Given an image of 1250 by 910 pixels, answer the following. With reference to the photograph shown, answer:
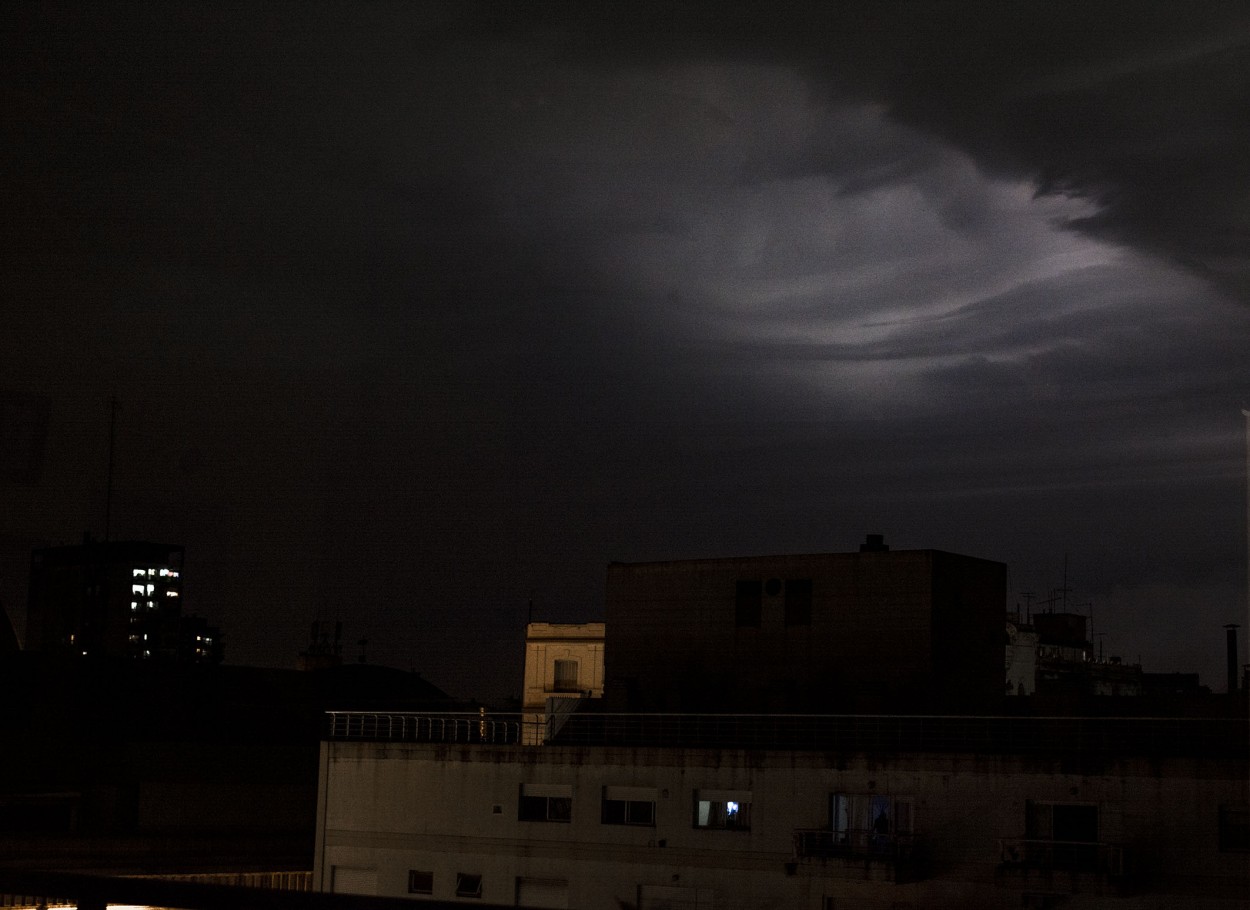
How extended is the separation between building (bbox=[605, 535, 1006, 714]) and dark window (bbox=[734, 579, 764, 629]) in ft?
0.11

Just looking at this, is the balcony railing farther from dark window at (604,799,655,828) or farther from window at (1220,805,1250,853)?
dark window at (604,799,655,828)

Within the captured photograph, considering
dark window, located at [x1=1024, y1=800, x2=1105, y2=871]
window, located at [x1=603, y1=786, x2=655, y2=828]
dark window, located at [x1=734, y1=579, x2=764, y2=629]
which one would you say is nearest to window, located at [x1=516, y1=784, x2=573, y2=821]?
window, located at [x1=603, y1=786, x2=655, y2=828]

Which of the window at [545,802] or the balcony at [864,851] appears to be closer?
the balcony at [864,851]

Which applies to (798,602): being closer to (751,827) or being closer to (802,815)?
(751,827)

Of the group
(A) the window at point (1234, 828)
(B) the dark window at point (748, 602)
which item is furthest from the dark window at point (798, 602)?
(A) the window at point (1234, 828)

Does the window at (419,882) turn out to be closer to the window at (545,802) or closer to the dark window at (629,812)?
the window at (545,802)

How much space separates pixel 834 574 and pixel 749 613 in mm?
3580

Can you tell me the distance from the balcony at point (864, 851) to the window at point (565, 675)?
173 feet

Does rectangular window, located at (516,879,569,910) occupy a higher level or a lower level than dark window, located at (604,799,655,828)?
lower

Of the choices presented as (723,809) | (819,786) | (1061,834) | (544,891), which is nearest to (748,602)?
(723,809)

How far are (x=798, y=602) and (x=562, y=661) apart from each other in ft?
130

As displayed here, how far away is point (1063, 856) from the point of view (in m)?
31.0

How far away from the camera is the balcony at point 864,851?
105 ft

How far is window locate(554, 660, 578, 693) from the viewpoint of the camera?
85.7m
